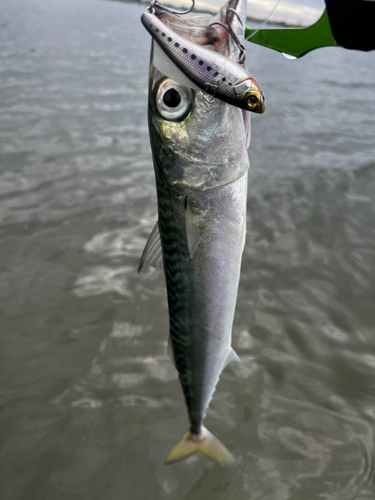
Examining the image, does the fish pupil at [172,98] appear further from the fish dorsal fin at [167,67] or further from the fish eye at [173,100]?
the fish dorsal fin at [167,67]

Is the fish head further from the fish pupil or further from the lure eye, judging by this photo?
the lure eye

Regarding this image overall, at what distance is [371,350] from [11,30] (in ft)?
82.5

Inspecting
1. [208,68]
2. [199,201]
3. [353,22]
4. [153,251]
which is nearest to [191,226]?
[199,201]

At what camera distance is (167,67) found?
1.03 metres

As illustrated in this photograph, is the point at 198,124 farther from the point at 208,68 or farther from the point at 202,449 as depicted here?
the point at 202,449

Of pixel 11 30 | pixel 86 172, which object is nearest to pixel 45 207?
pixel 86 172

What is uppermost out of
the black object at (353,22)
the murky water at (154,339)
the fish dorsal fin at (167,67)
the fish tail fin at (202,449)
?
the black object at (353,22)

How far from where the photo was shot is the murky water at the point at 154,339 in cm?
249

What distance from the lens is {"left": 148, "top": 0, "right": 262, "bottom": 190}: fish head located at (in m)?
1.12

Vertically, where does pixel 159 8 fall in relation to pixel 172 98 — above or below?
above

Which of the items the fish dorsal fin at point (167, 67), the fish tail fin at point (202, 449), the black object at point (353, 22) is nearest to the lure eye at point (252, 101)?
the fish dorsal fin at point (167, 67)

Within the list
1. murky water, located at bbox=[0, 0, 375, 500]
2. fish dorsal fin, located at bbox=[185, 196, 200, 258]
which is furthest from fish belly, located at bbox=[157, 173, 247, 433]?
murky water, located at bbox=[0, 0, 375, 500]

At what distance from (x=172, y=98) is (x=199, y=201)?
1.15 ft

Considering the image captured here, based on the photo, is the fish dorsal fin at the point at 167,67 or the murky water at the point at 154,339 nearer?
the fish dorsal fin at the point at 167,67
